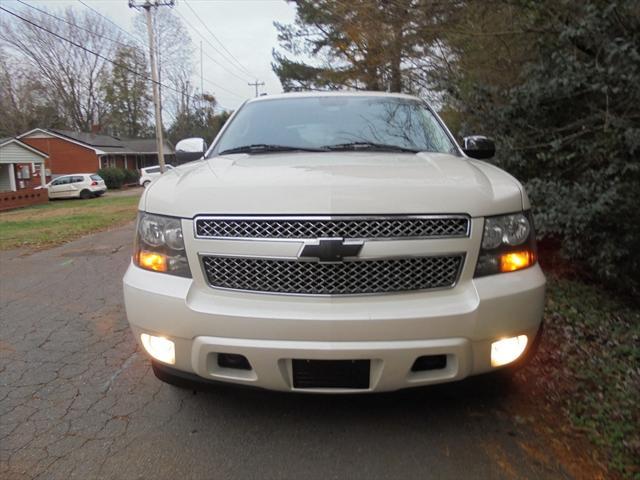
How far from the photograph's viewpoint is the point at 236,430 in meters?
2.65

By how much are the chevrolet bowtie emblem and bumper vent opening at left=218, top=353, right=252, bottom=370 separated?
1.80ft

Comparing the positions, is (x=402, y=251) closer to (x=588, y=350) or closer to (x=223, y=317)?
(x=223, y=317)

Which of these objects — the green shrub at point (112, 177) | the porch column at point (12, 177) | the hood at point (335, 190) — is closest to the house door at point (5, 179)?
the porch column at point (12, 177)

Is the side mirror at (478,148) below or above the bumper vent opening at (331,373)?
above

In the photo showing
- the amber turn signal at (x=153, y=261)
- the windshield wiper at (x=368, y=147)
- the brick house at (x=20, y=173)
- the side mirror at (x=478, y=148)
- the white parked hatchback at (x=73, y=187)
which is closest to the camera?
the amber turn signal at (x=153, y=261)

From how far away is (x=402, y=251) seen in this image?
2244 mm

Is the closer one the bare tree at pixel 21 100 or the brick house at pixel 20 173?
the brick house at pixel 20 173

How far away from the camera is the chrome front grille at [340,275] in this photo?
7.43 feet

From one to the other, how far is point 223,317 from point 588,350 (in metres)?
2.79

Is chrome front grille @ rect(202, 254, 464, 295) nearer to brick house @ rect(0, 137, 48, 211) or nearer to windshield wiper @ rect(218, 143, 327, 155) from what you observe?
windshield wiper @ rect(218, 143, 327, 155)

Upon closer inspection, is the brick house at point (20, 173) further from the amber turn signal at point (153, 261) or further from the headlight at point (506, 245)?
the headlight at point (506, 245)

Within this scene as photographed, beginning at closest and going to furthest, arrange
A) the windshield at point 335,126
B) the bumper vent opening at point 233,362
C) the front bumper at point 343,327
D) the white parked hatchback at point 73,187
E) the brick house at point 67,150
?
the front bumper at point 343,327, the bumper vent opening at point 233,362, the windshield at point 335,126, the white parked hatchback at point 73,187, the brick house at point 67,150

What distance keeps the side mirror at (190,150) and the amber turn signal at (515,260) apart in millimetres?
2465

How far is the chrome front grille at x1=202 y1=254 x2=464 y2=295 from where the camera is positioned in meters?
2.26
